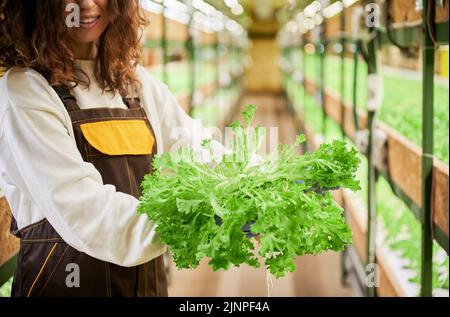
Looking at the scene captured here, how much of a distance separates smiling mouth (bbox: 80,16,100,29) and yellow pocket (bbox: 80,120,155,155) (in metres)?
0.27

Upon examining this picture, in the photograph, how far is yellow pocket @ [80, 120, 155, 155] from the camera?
79.9 inches

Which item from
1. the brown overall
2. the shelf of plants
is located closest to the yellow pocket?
the brown overall

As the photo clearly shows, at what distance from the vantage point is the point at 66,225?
1810 mm

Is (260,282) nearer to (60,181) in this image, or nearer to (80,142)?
(80,142)

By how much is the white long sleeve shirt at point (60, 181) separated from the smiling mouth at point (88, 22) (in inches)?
7.8

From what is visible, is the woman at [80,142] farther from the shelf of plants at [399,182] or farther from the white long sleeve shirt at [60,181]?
the shelf of plants at [399,182]

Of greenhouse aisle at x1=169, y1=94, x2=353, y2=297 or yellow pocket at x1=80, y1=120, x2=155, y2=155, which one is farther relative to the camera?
greenhouse aisle at x1=169, y1=94, x2=353, y2=297

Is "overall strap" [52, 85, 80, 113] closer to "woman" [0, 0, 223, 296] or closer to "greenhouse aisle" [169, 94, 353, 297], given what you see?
"woman" [0, 0, 223, 296]

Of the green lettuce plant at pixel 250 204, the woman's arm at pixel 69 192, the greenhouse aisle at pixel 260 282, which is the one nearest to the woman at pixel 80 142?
the woman's arm at pixel 69 192

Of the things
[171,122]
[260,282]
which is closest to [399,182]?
[171,122]

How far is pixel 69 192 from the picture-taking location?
1798mm

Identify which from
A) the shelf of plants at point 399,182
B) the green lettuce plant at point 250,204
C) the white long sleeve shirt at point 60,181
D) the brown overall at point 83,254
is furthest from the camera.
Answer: the shelf of plants at point 399,182

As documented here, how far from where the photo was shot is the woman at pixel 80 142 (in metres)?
1.80

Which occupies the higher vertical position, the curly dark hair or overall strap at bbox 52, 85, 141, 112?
the curly dark hair
